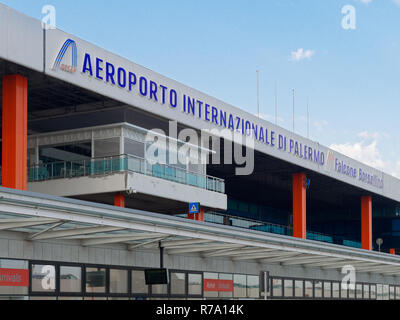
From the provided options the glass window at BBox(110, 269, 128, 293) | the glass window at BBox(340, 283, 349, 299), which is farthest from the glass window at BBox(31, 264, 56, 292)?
the glass window at BBox(340, 283, 349, 299)

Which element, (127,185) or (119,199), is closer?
(127,185)

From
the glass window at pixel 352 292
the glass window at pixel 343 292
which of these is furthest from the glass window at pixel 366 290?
the glass window at pixel 343 292

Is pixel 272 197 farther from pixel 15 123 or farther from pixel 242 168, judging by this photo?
pixel 15 123

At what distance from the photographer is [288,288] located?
137 feet

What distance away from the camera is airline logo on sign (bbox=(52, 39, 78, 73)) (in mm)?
29828

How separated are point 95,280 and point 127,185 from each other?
694 cm

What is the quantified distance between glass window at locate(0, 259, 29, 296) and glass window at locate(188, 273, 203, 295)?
1027 cm

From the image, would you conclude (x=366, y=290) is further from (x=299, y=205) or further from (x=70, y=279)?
(x=70, y=279)

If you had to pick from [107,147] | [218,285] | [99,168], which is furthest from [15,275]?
[218,285]

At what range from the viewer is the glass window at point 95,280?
27125 millimetres

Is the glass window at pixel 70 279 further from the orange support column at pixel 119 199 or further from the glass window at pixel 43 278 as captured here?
the orange support column at pixel 119 199

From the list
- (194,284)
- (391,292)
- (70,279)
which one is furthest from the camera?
(391,292)
